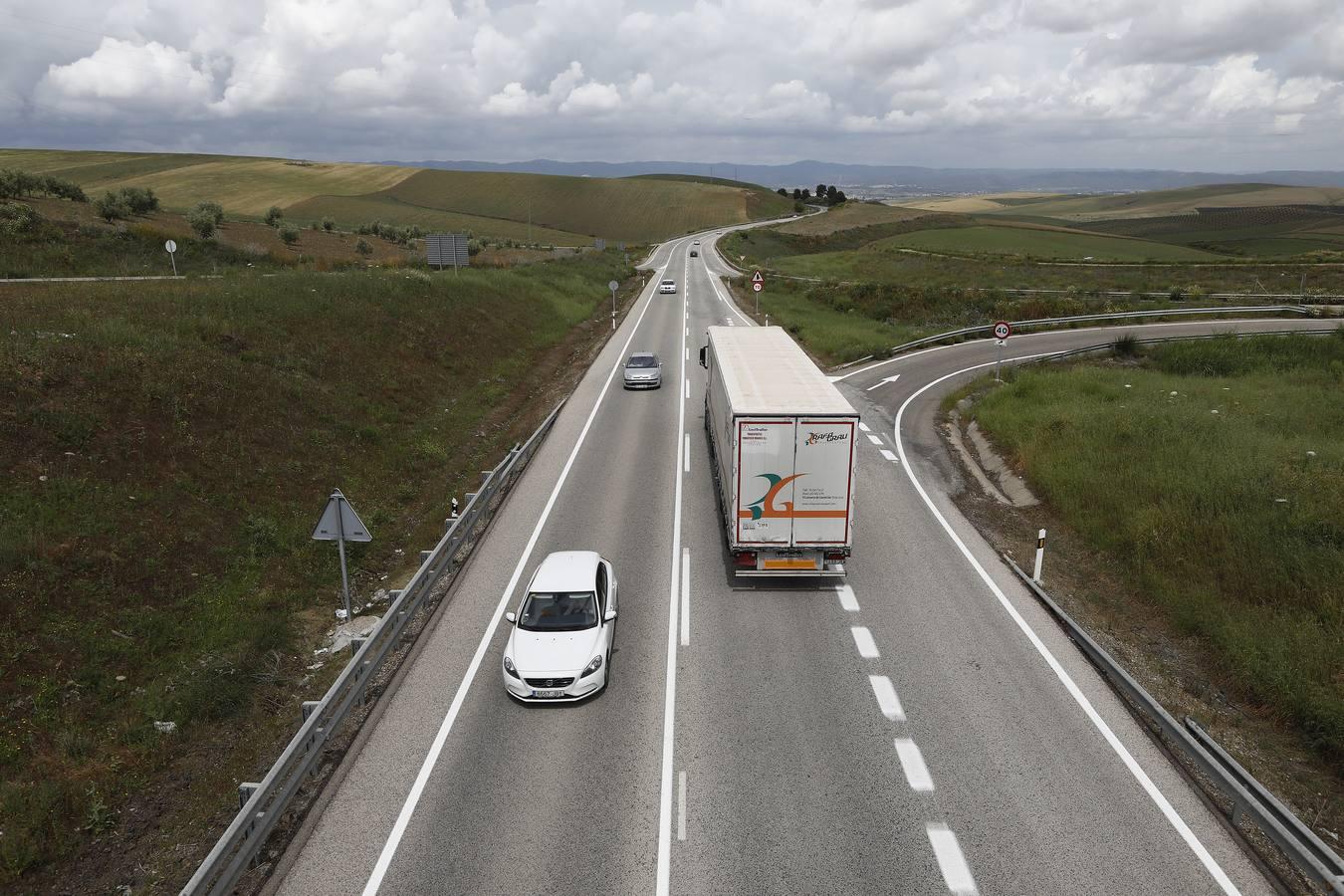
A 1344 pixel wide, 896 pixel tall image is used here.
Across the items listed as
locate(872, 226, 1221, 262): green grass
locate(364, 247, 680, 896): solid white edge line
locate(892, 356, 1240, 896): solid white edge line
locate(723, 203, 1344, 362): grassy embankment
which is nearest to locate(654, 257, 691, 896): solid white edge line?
locate(364, 247, 680, 896): solid white edge line

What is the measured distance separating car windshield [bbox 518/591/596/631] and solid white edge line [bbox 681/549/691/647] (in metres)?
1.90

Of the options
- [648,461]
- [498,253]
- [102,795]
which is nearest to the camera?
[102,795]

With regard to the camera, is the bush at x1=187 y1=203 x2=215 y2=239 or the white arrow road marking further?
the bush at x1=187 y1=203 x2=215 y2=239

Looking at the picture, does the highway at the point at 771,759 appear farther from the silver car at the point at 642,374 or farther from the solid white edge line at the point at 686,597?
the silver car at the point at 642,374

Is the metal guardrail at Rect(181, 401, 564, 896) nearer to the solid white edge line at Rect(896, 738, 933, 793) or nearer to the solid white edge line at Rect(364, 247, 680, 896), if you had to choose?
the solid white edge line at Rect(364, 247, 680, 896)

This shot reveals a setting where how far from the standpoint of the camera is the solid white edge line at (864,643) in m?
12.7

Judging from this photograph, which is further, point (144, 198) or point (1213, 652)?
point (144, 198)

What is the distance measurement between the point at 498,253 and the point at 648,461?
56.2 meters

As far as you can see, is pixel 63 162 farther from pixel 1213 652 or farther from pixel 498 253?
pixel 1213 652

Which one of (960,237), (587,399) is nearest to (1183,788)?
(587,399)

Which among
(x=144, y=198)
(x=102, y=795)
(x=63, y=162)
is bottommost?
(x=102, y=795)

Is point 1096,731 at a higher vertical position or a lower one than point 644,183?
lower

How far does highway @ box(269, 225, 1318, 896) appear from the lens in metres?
8.45

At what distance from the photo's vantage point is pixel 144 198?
53250 millimetres
